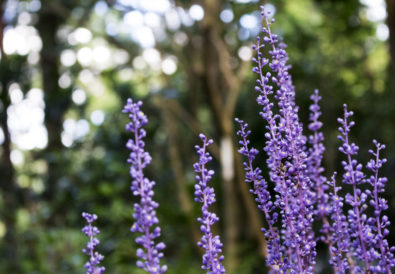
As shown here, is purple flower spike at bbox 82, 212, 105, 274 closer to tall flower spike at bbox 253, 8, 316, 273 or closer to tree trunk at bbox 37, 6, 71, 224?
tall flower spike at bbox 253, 8, 316, 273

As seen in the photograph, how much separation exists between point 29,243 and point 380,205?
18.0 ft

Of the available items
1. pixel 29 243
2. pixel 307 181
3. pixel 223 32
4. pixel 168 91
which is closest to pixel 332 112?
pixel 223 32

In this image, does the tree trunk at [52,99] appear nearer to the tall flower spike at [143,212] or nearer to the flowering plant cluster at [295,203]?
the flowering plant cluster at [295,203]

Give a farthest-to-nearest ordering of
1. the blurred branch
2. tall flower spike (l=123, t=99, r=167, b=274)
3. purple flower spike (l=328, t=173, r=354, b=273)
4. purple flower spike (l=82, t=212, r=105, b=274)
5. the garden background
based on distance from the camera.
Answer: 1. the blurred branch
2. the garden background
3. purple flower spike (l=328, t=173, r=354, b=273)
4. purple flower spike (l=82, t=212, r=105, b=274)
5. tall flower spike (l=123, t=99, r=167, b=274)

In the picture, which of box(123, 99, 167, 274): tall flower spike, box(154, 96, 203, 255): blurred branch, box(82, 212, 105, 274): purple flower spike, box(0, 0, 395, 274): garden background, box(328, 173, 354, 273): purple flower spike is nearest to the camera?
box(123, 99, 167, 274): tall flower spike

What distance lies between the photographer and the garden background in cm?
515

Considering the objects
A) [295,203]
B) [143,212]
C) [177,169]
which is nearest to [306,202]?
[295,203]

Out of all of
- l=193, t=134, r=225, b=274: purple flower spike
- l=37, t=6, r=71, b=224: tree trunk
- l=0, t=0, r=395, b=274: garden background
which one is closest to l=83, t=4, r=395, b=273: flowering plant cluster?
l=193, t=134, r=225, b=274: purple flower spike

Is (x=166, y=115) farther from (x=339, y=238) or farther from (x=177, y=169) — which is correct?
(x=339, y=238)

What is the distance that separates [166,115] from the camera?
657 cm

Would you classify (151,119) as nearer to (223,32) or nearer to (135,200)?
(135,200)

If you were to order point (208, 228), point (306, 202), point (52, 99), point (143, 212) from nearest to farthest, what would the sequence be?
1. point (143, 212)
2. point (208, 228)
3. point (306, 202)
4. point (52, 99)

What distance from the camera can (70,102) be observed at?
6.30 meters

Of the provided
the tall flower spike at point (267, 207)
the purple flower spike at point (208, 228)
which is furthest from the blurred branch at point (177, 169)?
the purple flower spike at point (208, 228)
